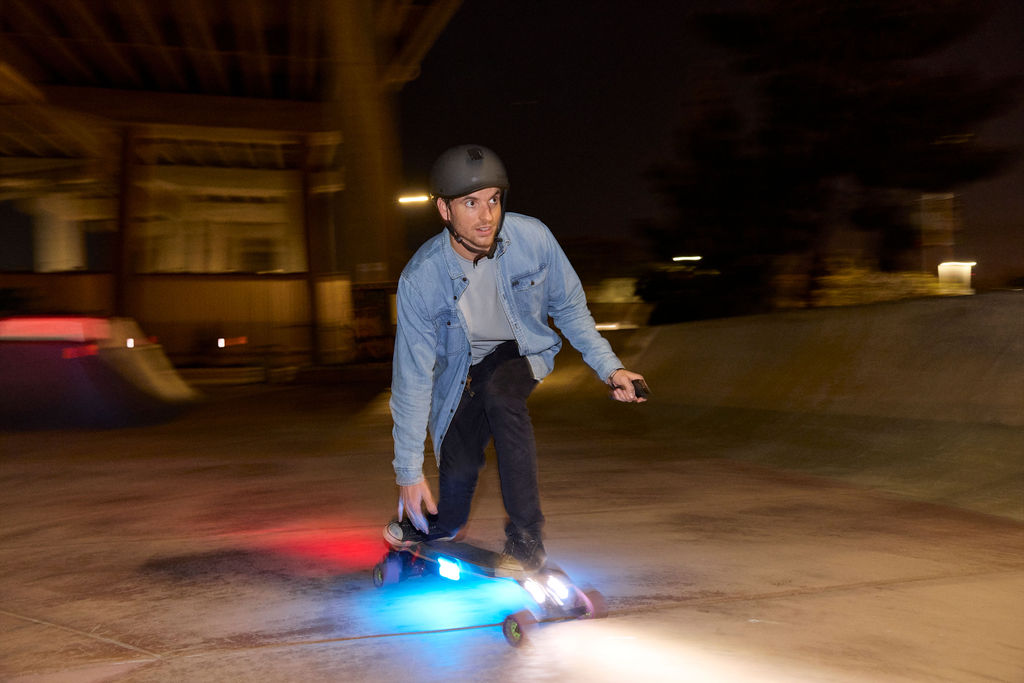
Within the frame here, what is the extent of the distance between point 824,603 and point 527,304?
5.51 feet

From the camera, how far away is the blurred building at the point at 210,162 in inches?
996

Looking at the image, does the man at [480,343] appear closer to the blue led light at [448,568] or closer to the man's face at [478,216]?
the man's face at [478,216]

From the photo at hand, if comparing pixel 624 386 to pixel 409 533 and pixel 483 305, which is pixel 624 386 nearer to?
pixel 483 305

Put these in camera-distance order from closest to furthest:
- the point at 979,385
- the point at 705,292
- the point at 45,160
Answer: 1. the point at 979,385
2. the point at 705,292
3. the point at 45,160

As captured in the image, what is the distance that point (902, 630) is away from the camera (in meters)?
3.65

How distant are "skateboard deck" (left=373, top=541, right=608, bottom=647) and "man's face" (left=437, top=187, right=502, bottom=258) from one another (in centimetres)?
119

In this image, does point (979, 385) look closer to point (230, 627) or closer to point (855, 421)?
point (855, 421)

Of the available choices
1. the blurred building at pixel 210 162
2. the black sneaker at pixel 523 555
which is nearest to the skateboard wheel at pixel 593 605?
the black sneaker at pixel 523 555

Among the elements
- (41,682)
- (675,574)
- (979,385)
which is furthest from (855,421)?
(41,682)

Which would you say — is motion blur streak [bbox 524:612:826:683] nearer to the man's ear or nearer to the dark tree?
the man's ear

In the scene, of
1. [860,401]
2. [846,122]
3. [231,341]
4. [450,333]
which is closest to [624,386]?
[450,333]

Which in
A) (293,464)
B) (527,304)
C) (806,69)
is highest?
(806,69)

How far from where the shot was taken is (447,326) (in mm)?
3889

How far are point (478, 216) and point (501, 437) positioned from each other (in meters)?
0.82
